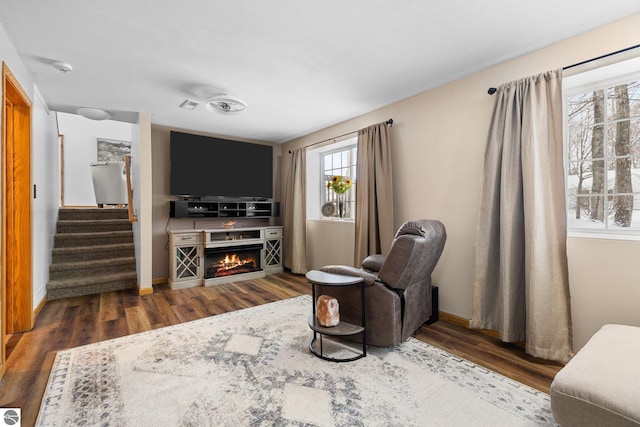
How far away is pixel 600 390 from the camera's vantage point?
114 centimetres

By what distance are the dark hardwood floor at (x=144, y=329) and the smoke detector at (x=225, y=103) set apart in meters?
2.24

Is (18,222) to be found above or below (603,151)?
below

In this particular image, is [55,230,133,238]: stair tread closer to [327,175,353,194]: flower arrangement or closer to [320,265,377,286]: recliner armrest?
[327,175,353,194]: flower arrangement

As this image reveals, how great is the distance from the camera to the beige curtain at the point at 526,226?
2.17 m

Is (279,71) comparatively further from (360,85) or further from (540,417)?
(540,417)

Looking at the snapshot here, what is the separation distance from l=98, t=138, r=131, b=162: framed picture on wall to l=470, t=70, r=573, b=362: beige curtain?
22.6ft

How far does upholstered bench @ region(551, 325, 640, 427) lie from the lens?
1077 millimetres

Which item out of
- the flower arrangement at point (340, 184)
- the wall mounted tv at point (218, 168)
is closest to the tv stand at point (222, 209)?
the wall mounted tv at point (218, 168)

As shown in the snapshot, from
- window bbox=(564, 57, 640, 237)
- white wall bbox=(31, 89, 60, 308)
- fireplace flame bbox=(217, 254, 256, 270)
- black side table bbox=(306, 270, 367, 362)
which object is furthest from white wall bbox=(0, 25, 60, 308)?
window bbox=(564, 57, 640, 237)

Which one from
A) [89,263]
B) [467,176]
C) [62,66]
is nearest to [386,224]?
[467,176]

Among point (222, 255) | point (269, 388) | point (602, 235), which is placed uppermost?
point (602, 235)

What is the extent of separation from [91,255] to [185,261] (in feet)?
4.79

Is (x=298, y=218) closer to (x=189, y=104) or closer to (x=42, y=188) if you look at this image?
(x=189, y=104)

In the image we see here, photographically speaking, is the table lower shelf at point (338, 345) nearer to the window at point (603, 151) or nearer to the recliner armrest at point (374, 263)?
the recliner armrest at point (374, 263)
